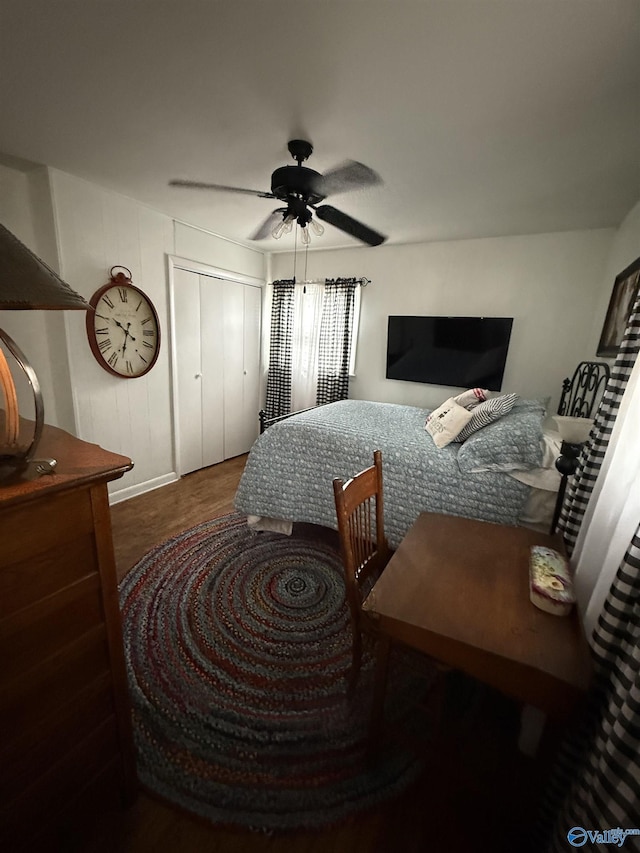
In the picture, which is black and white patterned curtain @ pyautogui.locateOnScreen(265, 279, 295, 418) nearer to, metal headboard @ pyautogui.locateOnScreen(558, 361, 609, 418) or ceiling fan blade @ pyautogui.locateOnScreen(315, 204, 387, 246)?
ceiling fan blade @ pyautogui.locateOnScreen(315, 204, 387, 246)

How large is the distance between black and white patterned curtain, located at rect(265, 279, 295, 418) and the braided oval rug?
2.38 meters

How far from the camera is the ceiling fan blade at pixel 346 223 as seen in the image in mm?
1938

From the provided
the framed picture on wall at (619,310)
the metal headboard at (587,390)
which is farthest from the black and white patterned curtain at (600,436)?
the metal headboard at (587,390)

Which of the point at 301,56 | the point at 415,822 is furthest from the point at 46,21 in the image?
the point at 415,822

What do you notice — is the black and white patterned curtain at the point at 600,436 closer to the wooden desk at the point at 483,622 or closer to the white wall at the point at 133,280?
the wooden desk at the point at 483,622

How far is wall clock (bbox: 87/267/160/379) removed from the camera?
102 inches

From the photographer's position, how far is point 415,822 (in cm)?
107

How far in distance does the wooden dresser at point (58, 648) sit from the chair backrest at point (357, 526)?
0.70m

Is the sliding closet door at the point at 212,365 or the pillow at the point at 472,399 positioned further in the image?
the sliding closet door at the point at 212,365

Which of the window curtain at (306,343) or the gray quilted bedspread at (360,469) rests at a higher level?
the window curtain at (306,343)

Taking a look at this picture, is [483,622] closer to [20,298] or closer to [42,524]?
[42,524]

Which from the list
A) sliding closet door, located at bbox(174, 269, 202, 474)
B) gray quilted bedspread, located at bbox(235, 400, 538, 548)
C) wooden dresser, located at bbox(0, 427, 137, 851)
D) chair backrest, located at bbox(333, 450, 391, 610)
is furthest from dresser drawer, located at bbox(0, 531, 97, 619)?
sliding closet door, located at bbox(174, 269, 202, 474)

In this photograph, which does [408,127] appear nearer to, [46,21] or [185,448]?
[46,21]

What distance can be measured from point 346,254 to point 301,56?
2.62 m
